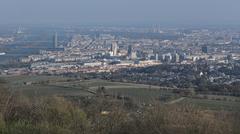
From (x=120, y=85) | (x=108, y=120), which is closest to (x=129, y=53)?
(x=120, y=85)

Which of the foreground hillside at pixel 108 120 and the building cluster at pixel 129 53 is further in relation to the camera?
the building cluster at pixel 129 53

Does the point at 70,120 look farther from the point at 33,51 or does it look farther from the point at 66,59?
the point at 33,51

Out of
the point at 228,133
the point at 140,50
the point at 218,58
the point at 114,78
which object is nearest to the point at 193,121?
the point at 228,133

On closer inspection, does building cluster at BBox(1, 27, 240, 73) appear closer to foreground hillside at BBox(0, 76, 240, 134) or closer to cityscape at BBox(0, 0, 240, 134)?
cityscape at BBox(0, 0, 240, 134)

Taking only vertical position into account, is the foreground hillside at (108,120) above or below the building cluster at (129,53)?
above

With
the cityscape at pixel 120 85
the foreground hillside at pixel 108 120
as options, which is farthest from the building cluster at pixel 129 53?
the foreground hillside at pixel 108 120

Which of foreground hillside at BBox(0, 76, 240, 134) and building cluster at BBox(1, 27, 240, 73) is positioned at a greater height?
foreground hillside at BBox(0, 76, 240, 134)

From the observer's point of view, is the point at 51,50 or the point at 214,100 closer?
the point at 214,100

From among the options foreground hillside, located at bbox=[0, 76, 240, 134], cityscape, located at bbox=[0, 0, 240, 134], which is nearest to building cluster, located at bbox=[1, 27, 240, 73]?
cityscape, located at bbox=[0, 0, 240, 134]

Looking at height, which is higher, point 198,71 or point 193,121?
point 193,121

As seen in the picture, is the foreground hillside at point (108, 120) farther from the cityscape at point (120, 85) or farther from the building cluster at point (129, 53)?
the building cluster at point (129, 53)

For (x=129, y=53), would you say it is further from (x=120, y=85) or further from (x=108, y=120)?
(x=108, y=120)
